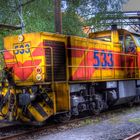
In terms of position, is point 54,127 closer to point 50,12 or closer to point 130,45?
point 130,45

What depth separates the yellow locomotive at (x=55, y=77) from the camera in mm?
11000

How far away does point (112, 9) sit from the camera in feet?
64.5

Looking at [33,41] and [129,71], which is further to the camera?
[129,71]

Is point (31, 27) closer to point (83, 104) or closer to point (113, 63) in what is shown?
point (113, 63)

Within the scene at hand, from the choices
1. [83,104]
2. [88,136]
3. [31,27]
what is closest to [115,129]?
[88,136]

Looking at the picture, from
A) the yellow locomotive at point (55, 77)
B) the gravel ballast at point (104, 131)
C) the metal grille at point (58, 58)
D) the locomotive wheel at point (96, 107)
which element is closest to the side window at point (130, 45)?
the yellow locomotive at point (55, 77)

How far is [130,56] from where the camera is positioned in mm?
15766

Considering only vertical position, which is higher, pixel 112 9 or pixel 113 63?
pixel 112 9

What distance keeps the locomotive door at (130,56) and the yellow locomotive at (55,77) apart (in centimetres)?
103

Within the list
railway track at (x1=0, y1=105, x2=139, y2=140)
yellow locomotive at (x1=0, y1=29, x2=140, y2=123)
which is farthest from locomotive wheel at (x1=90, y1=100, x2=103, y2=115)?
railway track at (x1=0, y1=105, x2=139, y2=140)

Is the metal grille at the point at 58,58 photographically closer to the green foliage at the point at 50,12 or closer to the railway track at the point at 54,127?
the railway track at the point at 54,127

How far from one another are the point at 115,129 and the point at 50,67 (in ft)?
8.55

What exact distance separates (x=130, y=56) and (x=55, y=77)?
509 cm

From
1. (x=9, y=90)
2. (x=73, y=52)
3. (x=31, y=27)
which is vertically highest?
(x=31, y=27)
